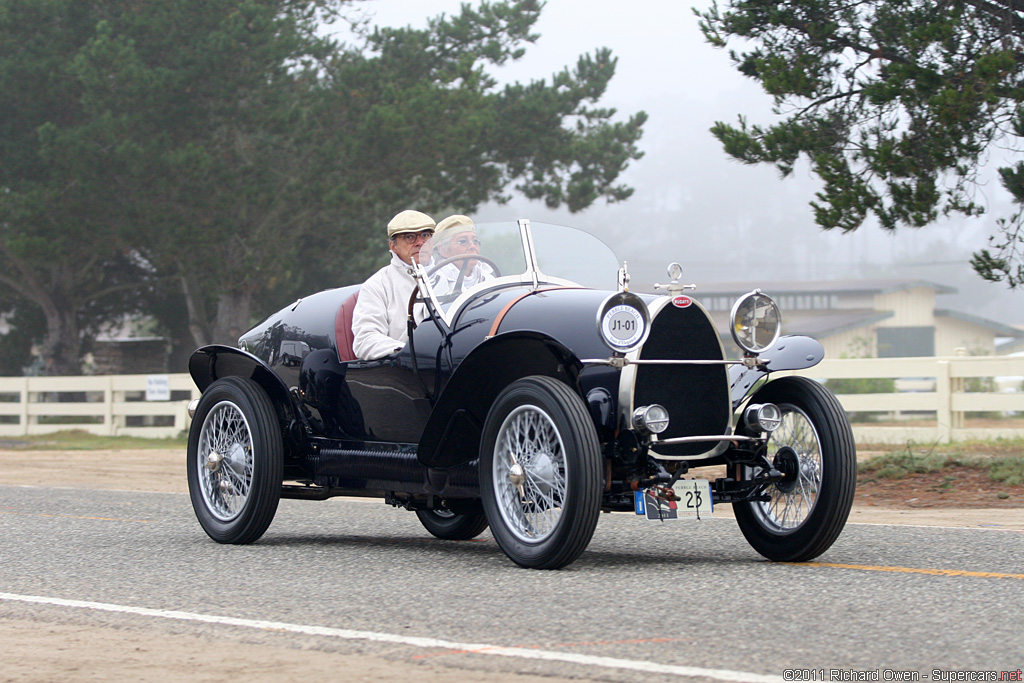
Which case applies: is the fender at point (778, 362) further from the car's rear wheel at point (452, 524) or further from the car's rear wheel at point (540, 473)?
the car's rear wheel at point (452, 524)

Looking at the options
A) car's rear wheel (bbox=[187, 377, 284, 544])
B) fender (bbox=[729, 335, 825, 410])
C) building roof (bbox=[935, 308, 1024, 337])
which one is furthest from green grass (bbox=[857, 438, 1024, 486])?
building roof (bbox=[935, 308, 1024, 337])

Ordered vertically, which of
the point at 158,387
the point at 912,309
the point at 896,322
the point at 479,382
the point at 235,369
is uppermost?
the point at 912,309

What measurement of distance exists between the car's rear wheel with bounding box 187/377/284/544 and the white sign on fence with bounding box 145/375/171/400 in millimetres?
17280

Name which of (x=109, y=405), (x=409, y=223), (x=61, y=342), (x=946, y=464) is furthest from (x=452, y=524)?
(x=61, y=342)

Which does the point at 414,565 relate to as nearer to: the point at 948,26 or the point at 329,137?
the point at 948,26

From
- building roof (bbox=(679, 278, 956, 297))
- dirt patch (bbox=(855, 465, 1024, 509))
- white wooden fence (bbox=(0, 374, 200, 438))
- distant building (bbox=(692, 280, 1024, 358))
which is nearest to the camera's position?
dirt patch (bbox=(855, 465, 1024, 509))

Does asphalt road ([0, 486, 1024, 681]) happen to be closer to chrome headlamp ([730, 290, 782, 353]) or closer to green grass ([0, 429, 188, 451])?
chrome headlamp ([730, 290, 782, 353])

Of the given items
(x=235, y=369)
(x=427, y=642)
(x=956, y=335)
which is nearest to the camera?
(x=427, y=642)

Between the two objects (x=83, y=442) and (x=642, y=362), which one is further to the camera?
(x=83, y=442)

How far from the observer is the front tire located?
Result: 239 inches

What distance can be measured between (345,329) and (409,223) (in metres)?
0.76

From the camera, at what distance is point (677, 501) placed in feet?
19.5

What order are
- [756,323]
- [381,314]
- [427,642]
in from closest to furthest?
1. [427,642]
2. [756,323]
3. [381,314]

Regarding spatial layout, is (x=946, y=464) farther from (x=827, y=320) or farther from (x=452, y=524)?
(x=827, y=320)
